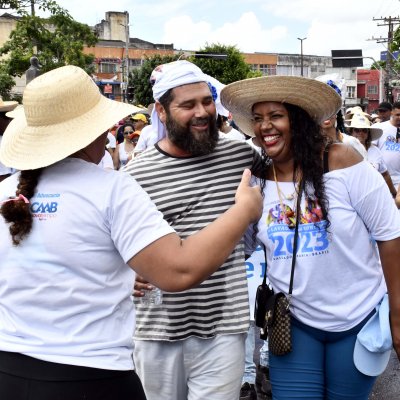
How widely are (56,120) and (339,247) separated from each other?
1.37 meters

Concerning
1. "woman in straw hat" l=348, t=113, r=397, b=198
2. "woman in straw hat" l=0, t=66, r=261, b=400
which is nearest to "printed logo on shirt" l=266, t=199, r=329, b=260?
"woman in straw hat" l=0, t=66, r=261, b=400

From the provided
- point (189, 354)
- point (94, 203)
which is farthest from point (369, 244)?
point (94, 203)

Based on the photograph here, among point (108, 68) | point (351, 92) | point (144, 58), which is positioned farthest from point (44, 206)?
point (351, 92)

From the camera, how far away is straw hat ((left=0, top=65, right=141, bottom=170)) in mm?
2051

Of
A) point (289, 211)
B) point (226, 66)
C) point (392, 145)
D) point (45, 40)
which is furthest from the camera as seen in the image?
point (226, 66)

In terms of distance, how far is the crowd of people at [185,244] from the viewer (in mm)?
1968

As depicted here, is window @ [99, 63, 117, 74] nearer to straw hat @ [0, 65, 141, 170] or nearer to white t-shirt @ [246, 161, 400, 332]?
white t-shirt @ [246, 161, 400, 332]

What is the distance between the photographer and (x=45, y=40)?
2256cm

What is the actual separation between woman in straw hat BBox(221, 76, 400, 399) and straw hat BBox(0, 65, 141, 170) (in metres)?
1.04

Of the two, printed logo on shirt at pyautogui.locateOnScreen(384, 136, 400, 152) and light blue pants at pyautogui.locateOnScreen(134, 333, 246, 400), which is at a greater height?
printed logo on shirt at pyautogui.locateOnScreen(384, 136, 400, 152)

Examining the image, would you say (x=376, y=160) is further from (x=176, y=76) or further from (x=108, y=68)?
(x=108, y=68)

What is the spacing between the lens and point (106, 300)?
202cm

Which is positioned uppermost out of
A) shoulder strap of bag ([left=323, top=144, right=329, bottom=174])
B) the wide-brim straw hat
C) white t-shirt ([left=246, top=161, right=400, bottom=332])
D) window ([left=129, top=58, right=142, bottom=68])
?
window ([left=129, top=58, right=142, bottom=68])

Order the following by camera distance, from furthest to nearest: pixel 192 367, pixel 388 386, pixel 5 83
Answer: pixel 5 83
pixel 388 386
pixel 192 367
